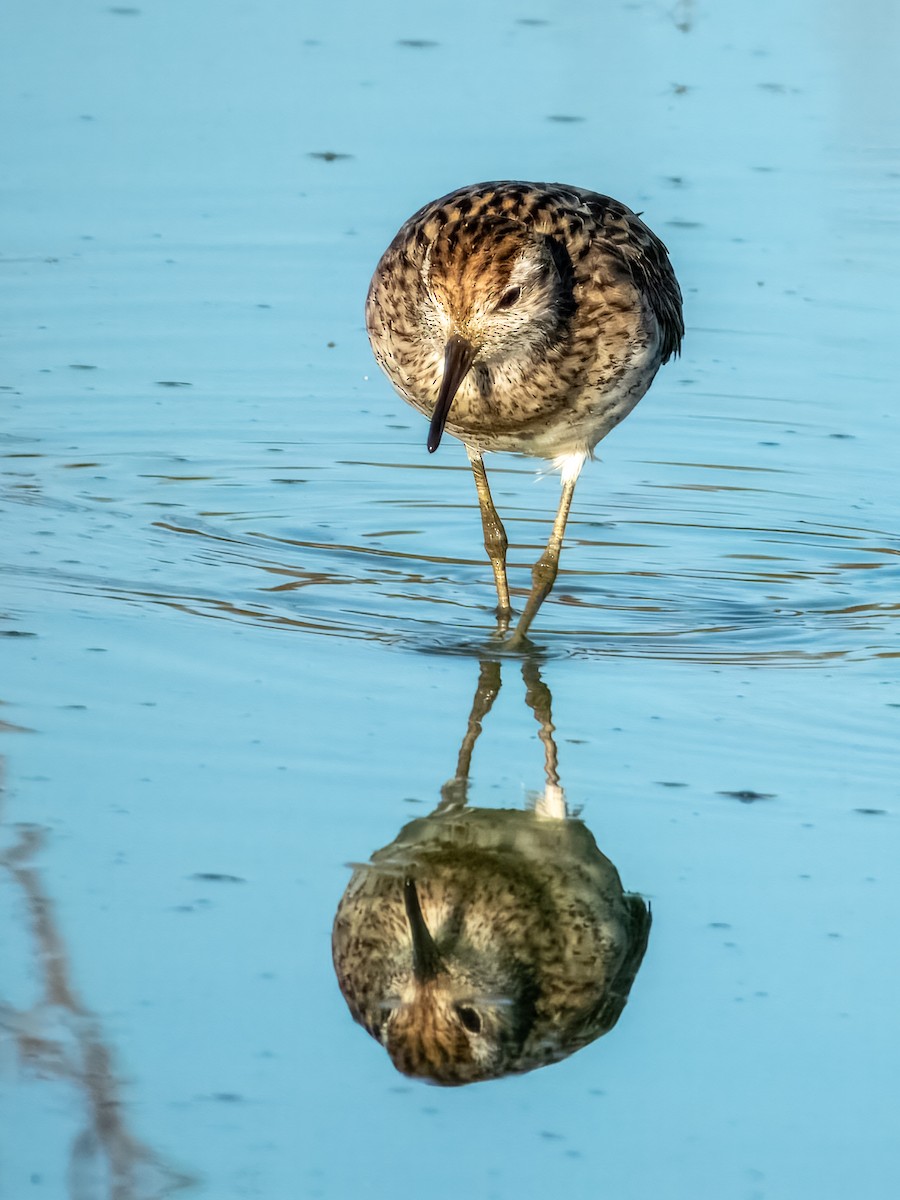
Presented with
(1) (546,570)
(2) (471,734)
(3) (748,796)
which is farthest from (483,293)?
(3) (748,796)

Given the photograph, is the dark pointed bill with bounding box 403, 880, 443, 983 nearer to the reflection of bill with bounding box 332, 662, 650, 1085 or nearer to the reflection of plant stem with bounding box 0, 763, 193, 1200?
the reflection of bill with bounding box 332, 662, 650, 1085

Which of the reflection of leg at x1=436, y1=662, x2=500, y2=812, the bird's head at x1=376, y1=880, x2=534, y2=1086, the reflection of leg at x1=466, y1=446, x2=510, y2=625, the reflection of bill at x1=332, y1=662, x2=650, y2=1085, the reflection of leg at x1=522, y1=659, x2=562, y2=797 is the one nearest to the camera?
the bird's head at x1=376, y1=880, x2=534, y2=1086

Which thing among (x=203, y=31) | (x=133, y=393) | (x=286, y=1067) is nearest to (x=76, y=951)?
(x=286, y=1067)

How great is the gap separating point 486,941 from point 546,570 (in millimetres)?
2697

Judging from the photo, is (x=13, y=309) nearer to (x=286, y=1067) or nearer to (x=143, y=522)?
(x=143, y=522)

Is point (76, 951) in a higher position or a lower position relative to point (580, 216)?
lower

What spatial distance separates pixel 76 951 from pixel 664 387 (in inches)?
228

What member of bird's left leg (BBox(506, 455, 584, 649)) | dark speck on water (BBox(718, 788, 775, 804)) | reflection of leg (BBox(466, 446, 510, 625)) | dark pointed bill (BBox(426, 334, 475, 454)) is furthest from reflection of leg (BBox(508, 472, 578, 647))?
dark speck on water (BBox(718, 788, 775, 804))

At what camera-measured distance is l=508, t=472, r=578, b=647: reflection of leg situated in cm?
729

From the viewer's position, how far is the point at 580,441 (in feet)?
25.3

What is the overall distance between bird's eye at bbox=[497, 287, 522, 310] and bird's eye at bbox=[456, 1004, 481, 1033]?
2678 millimetres

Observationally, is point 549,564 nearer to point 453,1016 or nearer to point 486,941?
point 486,941

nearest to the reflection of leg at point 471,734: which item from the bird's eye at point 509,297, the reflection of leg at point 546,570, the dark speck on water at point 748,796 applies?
the reflection of leg at point 546,570

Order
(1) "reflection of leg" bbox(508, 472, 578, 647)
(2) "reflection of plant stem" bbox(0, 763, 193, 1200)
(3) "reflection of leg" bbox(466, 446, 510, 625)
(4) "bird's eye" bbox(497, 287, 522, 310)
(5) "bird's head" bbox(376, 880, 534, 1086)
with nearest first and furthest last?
1. (2) "reflection of plant stem" bbox(0, 763, 193, 1200)
2. (5) "bird's head" bbox(376, 880, 534, 1086)
3. (4) "bird's eye" bbox(497, 287, 522, 310)
4. (1) "reflection of leg" bbox(508, 472, 578, 647)
5. (3) "reflection of leg" bbox(466, 446, 510, 625)
